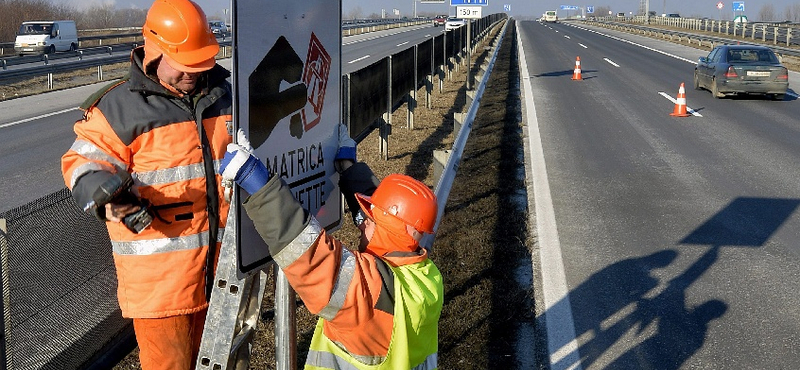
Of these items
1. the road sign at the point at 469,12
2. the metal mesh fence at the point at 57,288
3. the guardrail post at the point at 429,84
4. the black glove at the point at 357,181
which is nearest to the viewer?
the metal mesh fence at the point at 57,288

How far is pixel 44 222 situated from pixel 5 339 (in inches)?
21.5

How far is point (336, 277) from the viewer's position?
2.62 metres

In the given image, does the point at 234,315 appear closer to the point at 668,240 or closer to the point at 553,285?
the point at 553,285

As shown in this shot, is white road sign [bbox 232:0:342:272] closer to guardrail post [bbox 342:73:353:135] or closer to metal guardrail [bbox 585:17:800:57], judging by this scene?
guardrail post [bbox 342:73:353:135]

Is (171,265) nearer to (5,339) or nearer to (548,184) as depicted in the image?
(5,339)

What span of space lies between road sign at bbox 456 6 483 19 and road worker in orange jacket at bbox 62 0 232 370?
847 inches

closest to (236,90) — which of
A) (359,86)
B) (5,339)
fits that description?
(5,339)

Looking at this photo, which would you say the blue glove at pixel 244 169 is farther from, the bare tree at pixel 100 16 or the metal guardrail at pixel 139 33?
the bare tree at pixel 100 16

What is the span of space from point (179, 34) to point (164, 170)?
19.5 inches

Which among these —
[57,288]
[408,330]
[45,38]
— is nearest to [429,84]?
[57,288]

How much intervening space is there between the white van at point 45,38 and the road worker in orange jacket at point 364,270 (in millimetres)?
38580

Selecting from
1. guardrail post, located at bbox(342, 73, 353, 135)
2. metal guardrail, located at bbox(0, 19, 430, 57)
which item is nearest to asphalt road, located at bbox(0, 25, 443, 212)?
guardrail post, located at bbox(342, 73, 353, 135)

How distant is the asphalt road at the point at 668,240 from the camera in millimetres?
5566

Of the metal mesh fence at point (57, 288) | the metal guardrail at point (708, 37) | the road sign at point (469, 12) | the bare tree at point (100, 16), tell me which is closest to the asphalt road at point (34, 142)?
the metal mesh fence at point (57, 288)
